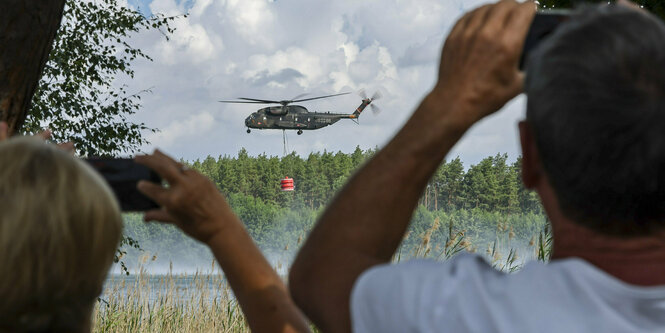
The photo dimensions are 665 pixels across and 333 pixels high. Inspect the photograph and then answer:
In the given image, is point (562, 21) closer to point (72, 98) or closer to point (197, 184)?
point (197, 184)

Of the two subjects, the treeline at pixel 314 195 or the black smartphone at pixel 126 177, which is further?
the treeline at pixel 314 195

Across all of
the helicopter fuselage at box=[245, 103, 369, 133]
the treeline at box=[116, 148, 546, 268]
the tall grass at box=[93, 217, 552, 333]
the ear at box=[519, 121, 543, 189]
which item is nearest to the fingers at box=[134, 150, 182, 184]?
the ear at box=[519, 121, 543, 189]

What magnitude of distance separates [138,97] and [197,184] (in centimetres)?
→ 1131

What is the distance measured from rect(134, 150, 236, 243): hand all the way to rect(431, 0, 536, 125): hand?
42cm

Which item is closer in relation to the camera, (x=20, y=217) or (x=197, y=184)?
(x=20, y=217)

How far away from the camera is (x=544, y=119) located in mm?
750

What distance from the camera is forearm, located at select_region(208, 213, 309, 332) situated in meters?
1.16

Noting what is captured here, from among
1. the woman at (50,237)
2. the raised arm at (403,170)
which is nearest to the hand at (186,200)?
the woman at (50,237)

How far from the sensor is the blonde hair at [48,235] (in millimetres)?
774

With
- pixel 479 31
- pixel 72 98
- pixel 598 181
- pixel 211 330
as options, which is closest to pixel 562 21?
pixel 479 31

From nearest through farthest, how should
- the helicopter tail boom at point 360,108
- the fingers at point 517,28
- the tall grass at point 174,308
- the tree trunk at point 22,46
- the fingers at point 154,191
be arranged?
the fingers at point 517,28, the fingers at point 154,191, the tree trunk at point 22,46, the tall grass at point 174,308, the helicopter tail boom at point 360,108

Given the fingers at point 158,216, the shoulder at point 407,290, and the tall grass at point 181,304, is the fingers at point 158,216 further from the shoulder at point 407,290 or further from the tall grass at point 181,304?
Result: the tall grass at point 181,304

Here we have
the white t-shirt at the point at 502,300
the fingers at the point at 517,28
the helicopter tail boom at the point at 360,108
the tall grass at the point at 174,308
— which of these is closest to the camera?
the white t-shirt at the point at 502,300

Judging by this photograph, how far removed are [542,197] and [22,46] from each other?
191 centimetres
